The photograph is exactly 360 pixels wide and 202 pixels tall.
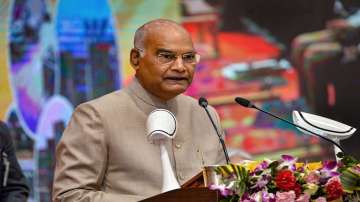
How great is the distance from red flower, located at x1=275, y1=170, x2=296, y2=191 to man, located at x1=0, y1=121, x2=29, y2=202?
1.47 meters

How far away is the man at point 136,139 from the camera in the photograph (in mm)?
2781

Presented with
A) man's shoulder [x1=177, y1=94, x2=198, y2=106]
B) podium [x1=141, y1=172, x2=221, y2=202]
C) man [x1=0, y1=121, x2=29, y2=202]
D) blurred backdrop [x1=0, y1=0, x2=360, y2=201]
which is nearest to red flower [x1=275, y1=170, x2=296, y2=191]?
podium [x1=141, y1=172, x2=221, y2=202]

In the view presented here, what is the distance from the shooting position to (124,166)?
9.31ft

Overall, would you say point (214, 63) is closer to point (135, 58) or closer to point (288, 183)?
point (135, 58)

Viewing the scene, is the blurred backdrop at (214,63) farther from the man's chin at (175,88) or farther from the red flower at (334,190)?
the red flower at (334,190)

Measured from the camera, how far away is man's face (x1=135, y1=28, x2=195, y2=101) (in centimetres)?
290

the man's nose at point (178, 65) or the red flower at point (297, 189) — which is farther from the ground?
the man's nose at point (178, 65)

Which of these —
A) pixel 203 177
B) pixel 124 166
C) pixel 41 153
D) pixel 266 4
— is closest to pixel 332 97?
pixel 266 4

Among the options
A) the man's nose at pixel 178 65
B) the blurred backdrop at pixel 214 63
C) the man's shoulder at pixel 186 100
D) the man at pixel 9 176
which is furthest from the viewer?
the blurred backdrop at pixel 214 63

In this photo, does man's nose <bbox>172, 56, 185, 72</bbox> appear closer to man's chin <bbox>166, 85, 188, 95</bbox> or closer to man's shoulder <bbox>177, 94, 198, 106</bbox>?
man's chin <bbox>166, 85, 188, 95</bbox>

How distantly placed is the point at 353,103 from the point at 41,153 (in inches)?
73.0

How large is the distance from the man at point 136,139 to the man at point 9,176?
0.57m

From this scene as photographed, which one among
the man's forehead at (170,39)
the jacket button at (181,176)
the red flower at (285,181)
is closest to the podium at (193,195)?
the red flower at (285,181)

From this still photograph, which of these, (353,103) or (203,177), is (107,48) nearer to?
(353,103)
